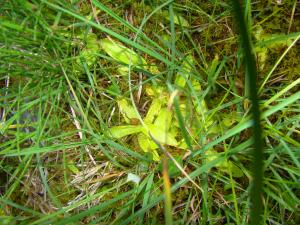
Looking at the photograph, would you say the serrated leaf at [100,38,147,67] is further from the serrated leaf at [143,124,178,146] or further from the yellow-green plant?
the serrated leaf at [143,124,178,146]

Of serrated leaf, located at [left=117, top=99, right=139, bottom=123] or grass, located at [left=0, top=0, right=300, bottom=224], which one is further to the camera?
serrated leaf, located at [left=117, top=99, right=139, bottom=123]

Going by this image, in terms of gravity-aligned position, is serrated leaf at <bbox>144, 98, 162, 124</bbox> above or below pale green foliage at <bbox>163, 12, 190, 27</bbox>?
below

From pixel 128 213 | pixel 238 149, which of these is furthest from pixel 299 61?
pixel 128 213

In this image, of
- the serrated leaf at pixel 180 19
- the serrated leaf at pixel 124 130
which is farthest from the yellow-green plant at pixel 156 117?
the serrated leaf at pixel 180 19

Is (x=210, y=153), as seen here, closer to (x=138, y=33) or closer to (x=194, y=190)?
(x=194, y=190)

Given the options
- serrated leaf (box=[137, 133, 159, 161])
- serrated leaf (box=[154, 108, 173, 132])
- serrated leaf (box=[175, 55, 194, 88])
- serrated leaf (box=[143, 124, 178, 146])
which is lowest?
serrated leaf (box=[137, 133, 159, 161])

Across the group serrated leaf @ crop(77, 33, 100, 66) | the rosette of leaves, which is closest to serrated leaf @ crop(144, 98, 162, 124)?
the rosette of leaves
